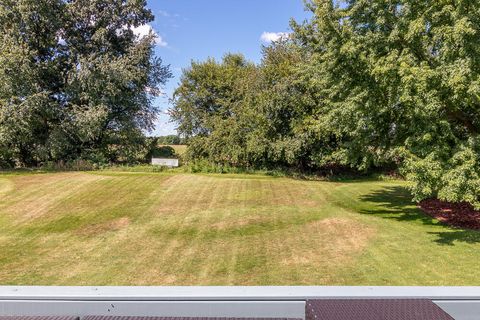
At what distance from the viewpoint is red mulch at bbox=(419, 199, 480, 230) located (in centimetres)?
923

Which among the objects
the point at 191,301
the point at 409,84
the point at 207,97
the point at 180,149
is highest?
the point at 207,97

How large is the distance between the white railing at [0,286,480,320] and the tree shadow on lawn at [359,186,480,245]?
24.4 feet

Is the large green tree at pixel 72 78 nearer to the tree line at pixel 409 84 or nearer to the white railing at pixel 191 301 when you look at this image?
the tree line at pixel 409 84

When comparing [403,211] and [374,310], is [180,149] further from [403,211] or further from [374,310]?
[374,310]

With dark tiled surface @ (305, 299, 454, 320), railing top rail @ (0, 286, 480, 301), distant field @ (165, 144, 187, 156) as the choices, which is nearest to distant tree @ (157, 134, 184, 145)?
distant field @ (165, 144, 187, 156)

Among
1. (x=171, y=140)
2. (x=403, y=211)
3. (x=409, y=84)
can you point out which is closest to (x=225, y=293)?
(x=409, y=84)

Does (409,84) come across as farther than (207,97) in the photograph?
No

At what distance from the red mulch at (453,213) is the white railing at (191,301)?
902 centimetres

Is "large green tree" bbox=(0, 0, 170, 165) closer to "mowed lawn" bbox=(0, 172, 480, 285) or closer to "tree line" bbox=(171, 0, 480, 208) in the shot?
"mowed lawn" bbox=(0, 172, 480, 285)

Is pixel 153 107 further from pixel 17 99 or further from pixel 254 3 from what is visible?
pixel 254 3

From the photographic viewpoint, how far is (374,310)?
118 cm

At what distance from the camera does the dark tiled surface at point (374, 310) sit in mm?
1140

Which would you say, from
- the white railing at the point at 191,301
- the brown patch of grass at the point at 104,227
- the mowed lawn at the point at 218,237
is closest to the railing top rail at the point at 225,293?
the white railing at the point at 191,301

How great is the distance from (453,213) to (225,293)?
10.9 metres
